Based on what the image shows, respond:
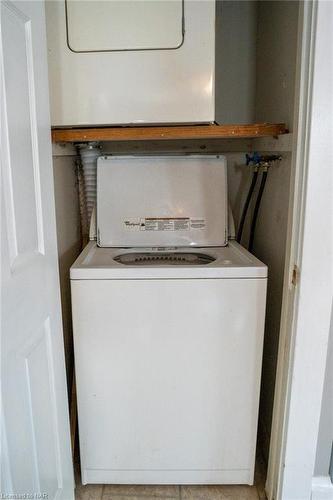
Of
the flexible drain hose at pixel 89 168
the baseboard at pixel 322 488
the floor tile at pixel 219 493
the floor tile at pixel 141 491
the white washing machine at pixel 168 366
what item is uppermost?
the flexible drain hose at pixel 89 168

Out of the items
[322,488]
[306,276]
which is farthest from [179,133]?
[322,488]

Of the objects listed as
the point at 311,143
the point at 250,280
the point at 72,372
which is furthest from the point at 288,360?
the point at 72,372

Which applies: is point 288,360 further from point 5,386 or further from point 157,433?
point 5,386

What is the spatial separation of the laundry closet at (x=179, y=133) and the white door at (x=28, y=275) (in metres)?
0.23

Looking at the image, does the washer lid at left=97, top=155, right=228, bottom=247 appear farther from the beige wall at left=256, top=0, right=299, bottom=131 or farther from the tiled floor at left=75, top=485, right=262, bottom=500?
the tiled floor at left=75, top=485, right=262, bottom=500

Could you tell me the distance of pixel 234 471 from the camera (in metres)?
1.46

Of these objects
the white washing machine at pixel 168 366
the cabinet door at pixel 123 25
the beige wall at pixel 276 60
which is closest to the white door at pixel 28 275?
the white washing machine at pixel 168 366

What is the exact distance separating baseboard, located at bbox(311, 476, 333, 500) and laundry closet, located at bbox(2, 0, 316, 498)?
0.24m

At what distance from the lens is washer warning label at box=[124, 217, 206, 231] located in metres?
1.70

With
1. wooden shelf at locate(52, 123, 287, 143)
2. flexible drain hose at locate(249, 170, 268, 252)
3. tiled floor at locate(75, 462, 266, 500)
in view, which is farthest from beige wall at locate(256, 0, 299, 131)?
tiled floor at locate(75, 462, 266, 500)

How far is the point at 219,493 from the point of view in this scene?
1.48 metres

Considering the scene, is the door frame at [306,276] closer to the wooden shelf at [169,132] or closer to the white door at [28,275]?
the wooden shelf at [169,132]

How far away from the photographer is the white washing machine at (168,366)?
1286 mm

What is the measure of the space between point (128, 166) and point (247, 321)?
924 millimetres
